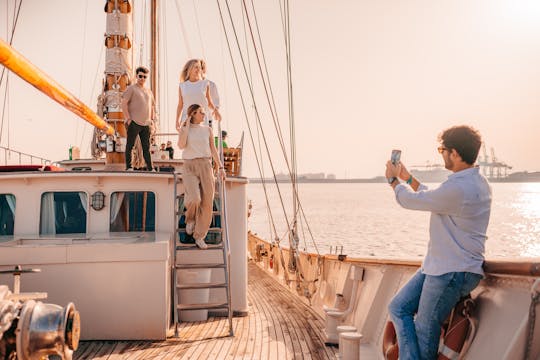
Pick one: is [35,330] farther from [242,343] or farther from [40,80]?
[242,343]

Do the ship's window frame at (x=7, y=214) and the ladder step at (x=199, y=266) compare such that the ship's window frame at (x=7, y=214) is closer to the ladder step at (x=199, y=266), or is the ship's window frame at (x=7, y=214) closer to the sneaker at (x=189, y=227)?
the sneaker at (x=189, y=227)

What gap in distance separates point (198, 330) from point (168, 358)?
1.37m

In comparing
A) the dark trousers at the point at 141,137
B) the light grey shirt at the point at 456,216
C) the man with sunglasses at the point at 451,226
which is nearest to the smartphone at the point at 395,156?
the man with sunglasses at the point at 451,226

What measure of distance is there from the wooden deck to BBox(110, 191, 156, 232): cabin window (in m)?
1.62

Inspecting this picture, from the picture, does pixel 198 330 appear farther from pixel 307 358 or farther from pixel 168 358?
pixel 307 358

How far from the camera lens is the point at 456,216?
350cm

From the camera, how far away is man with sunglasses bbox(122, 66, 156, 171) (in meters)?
→ 8.91

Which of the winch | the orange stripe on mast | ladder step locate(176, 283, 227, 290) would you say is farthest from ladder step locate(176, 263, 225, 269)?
the winch

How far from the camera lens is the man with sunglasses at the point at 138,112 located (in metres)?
8.91

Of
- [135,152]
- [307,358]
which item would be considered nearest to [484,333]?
Answer: [307,358]

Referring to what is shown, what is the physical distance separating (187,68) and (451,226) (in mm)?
5593

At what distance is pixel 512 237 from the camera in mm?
50938

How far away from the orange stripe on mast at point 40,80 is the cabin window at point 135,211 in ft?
4.05

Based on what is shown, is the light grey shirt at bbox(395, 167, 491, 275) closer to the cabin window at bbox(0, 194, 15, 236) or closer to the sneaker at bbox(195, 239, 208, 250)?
the sneaker at bbox(195, 239, 208, 250)
